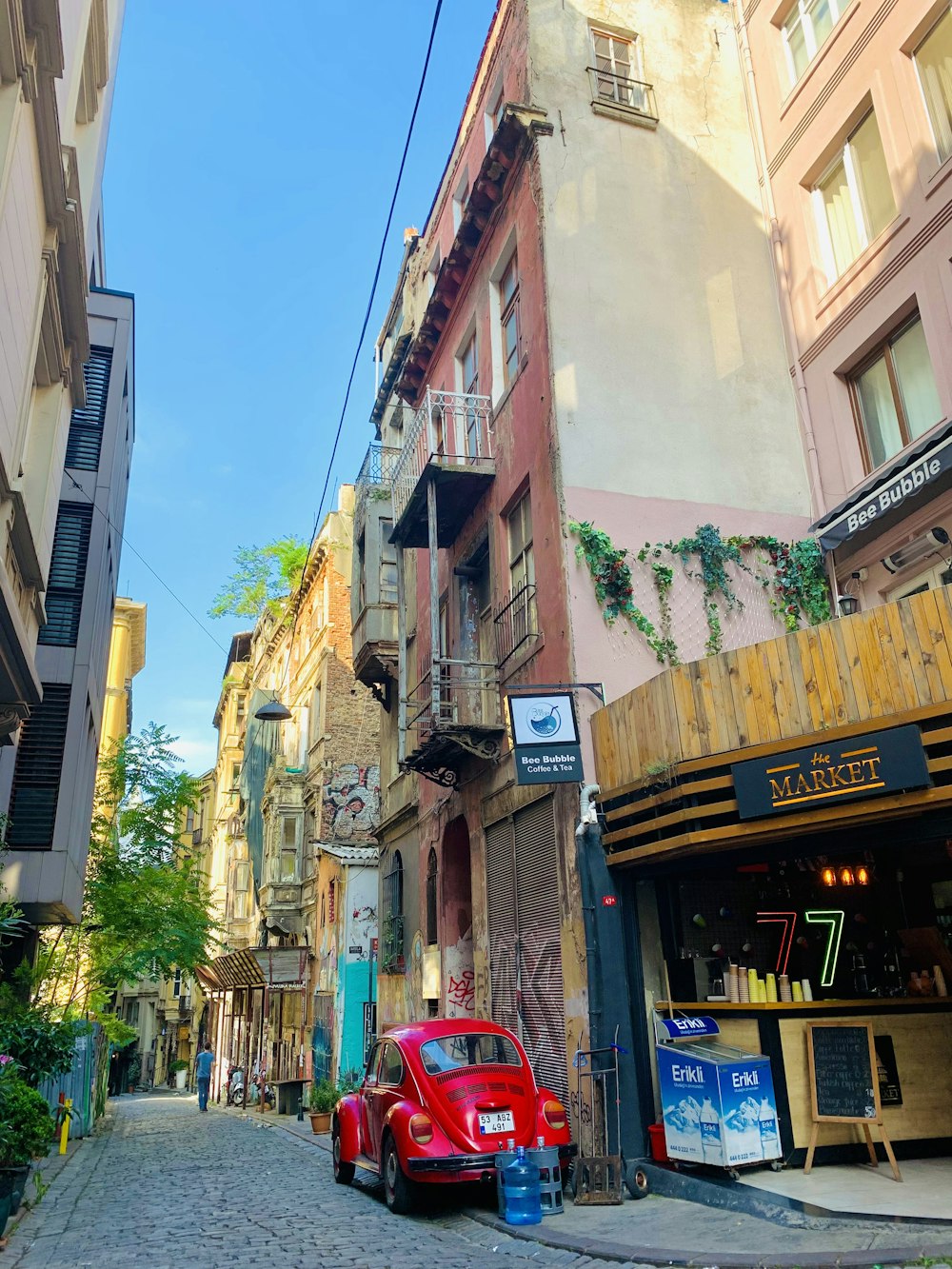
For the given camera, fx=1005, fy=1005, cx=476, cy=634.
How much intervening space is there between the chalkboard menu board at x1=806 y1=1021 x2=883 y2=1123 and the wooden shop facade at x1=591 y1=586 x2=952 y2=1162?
6.3 inches

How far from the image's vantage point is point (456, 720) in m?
15.2

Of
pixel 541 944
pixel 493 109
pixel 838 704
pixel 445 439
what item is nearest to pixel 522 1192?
pixel 541 944

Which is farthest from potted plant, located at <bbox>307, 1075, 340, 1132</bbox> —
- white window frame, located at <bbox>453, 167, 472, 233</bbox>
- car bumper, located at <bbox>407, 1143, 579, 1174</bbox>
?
white window frame, located at <bbox>453, 167, 472, 233</bbox>

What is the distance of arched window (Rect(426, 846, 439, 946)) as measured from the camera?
59.3ft

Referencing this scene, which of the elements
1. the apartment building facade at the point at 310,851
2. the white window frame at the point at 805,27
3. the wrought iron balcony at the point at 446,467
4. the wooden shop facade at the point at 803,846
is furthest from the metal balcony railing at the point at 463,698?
the apartment building facade at the point at 310,851

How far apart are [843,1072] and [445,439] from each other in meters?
12.2

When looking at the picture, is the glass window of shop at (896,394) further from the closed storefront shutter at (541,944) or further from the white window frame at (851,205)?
the closed storefront shutter at (541,944)

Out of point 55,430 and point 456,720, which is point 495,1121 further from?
point 55,430

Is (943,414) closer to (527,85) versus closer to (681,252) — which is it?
(681,252)

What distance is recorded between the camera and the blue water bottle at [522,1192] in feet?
29.3

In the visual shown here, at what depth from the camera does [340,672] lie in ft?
102

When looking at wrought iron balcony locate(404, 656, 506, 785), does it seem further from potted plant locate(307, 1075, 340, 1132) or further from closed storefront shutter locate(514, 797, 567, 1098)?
potted plant locate(307, 1075, 340, 1132)

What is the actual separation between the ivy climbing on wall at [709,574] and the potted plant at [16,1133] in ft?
27.0

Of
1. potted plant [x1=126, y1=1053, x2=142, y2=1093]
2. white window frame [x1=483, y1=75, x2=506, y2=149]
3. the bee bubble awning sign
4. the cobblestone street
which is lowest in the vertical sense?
potted plant [x1=126, y1=1053, x2=142, y2=1093]
